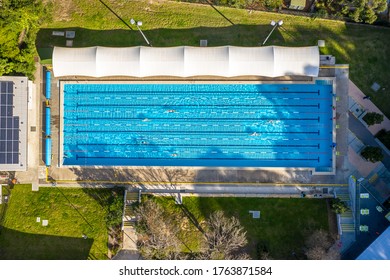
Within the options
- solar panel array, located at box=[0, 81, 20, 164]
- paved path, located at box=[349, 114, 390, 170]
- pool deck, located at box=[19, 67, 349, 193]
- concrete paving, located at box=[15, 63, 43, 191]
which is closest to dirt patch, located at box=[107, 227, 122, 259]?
pool deck, located at box=[19, 67, 349, 193]

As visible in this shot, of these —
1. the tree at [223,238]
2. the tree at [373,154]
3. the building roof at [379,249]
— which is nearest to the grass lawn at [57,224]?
the tree at [223,238]

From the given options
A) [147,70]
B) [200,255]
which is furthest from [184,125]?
[200,255]

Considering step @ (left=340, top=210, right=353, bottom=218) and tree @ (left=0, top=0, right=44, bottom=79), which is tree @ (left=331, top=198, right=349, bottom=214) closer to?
step @ (left=340, top=210, right=353, bottom=218)

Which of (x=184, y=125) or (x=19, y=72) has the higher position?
(x=19, y=72)

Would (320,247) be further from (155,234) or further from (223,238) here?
(155,234)

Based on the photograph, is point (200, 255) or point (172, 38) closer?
point (200, 255)

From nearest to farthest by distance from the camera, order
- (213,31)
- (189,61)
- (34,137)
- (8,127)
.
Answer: (8,127)
(189,61)
(213,31)
(34,137)

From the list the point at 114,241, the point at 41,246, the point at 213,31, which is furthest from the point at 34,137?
the point at 213,31

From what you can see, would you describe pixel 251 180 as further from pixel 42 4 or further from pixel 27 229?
pixel 42 4
